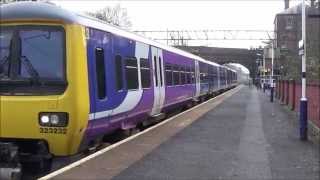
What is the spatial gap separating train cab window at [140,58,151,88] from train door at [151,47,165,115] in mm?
955

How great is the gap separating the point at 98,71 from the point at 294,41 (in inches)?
3483

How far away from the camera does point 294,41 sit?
320 ft

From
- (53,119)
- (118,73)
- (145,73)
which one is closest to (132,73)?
(118,73)

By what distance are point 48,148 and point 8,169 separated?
39.7 inches

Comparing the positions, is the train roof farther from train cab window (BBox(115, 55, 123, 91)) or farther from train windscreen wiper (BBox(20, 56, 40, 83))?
train cab window (BBox(115, 55, 123, 91))

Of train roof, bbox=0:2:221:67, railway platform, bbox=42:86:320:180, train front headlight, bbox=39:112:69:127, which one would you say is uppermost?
train roof, bbox=0:2:221:67

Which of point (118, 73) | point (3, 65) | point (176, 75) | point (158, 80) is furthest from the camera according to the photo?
point (176, 75)

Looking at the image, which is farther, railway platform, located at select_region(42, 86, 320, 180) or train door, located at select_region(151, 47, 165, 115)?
train door, located at select_region(151, 47, 165, 115)

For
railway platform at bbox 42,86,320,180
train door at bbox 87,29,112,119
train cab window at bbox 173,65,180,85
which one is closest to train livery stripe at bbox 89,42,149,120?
train door at bbox 87,29,112,119

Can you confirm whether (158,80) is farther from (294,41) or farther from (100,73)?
(294,41)

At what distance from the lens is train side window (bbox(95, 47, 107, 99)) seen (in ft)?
38.4

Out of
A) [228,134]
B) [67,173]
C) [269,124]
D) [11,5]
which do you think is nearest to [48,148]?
[67,173]

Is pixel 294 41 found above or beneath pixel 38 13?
above

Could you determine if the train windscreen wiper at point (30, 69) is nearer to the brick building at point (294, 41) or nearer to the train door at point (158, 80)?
the train door at point (158, 80)
